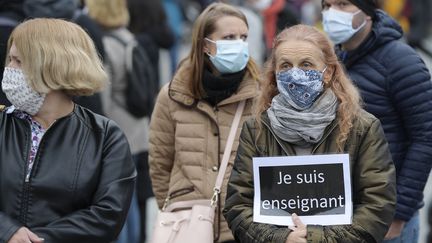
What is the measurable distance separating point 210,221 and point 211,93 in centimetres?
67

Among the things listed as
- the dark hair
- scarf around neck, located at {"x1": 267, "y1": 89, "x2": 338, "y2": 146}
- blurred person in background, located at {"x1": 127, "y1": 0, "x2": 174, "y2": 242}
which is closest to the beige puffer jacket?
scarf around neck, located at {"x1": 267, "y1": 89, "x2": 338, "y2": 146}

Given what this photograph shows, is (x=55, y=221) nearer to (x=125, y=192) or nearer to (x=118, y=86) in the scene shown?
(x=125, y=192)

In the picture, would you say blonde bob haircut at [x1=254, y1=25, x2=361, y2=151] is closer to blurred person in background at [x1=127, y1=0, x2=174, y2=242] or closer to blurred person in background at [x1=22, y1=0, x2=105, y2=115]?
blurred person in background at [x1=22, y1=0, x2=105, y2=115]

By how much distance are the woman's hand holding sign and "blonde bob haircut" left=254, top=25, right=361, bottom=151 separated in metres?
0.32

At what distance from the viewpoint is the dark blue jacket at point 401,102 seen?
534 cm

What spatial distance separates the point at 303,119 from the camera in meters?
4.42

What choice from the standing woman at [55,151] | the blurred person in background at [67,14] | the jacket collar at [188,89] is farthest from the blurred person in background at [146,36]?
the standing woman at [55,151]

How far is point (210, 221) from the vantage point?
17.3ft

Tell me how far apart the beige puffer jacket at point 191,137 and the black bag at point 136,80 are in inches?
78.9

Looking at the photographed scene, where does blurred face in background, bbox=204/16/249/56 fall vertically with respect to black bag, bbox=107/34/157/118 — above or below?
above

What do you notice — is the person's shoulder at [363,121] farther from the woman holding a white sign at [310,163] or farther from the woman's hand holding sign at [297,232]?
the woman's hand holding sign at [297,232]

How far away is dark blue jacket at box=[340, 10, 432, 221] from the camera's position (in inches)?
210

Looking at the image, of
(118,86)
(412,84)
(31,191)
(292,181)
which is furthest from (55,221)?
(118,86)

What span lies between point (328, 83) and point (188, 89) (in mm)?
1186
